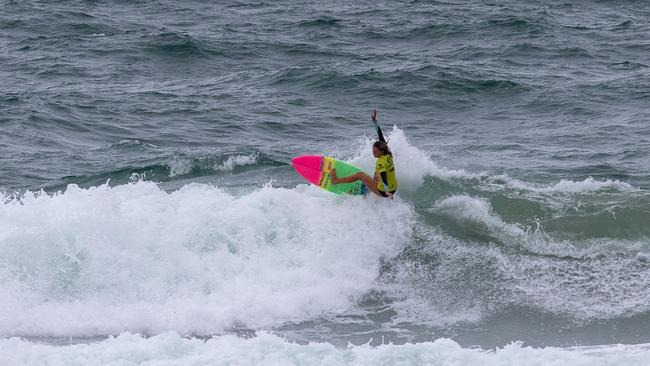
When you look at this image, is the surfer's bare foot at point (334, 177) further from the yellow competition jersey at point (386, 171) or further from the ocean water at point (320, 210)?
the yellow competition jersey at point (386, 171)

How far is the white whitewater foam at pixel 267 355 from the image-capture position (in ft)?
27.8

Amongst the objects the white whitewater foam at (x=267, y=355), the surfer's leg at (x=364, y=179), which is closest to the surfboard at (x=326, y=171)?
the surfer's leg at (x=364, y=179)

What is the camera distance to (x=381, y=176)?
12.1 m

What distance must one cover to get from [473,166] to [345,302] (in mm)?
4499

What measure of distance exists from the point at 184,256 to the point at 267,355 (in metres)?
3.19

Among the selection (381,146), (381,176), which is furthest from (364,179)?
(381,146)

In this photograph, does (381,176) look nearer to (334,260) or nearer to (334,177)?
(334,177)

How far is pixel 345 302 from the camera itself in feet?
36.4

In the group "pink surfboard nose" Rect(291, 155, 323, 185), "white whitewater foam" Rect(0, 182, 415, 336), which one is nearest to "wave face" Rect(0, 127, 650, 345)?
"white whitewater foam" Rect(0, 182, 415, 336)

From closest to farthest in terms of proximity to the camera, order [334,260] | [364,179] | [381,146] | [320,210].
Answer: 1. [334,260]
2. [381,146]
3. [364,179]
4. [320,210]

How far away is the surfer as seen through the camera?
39.3 ft

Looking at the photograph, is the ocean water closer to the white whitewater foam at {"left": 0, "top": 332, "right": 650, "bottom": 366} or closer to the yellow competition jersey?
the white whitewater foam at {"left": 0, "top": 332, "right": 650, "bottom": 366}

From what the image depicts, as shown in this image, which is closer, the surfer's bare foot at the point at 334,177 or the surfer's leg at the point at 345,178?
the surfer's leg at the point at 345,178

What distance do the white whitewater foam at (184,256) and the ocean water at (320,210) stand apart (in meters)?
0.03
